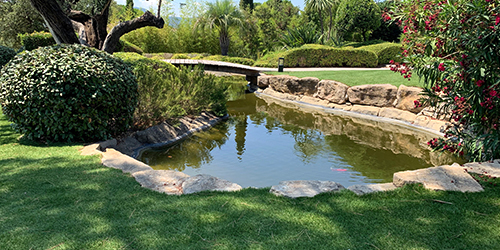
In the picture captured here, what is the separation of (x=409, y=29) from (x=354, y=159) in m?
2.93

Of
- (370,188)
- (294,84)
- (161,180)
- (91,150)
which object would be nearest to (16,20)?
(294,84)

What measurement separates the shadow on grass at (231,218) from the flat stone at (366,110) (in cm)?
779

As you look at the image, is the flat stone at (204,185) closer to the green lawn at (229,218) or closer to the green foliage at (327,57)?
the green lawn at (229,218)

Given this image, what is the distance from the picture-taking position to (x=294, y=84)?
1494 cm

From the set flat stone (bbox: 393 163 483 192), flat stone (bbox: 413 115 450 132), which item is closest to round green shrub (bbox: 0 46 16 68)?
flat stone (bbox: 393 163 483 192)

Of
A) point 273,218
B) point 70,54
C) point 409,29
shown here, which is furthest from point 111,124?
point 409,29

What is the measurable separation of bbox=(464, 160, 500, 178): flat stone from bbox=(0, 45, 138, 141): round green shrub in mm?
5533

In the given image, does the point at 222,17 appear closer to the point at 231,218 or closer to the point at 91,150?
the point at 91,150

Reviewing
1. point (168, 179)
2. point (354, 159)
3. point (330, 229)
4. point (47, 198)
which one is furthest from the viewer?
point (354, 159)

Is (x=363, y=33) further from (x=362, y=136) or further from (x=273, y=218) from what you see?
(x=273, y=218)

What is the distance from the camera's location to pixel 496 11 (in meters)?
3.97

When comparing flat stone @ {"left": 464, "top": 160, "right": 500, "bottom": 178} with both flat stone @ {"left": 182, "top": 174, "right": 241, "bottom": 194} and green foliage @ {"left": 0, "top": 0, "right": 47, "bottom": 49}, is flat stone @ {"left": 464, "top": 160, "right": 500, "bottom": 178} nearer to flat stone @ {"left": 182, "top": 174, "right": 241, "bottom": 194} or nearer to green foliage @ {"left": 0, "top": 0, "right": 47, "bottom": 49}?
flat stone @ {"left": 182, "top": 174, "right": 241, "bottom": 194}

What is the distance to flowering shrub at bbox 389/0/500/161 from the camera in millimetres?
3938

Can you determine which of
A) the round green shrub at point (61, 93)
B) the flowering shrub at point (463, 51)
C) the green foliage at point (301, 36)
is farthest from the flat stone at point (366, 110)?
the green foliage at point (301, 36)
